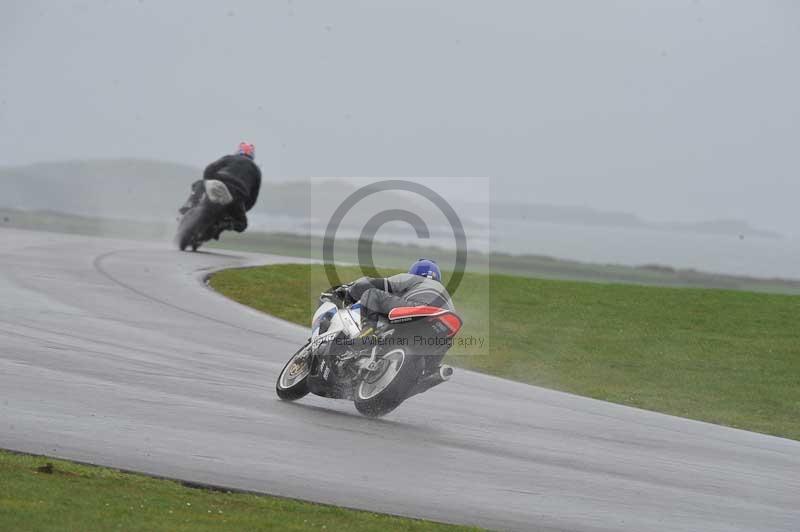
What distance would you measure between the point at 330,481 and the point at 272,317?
34.9ft

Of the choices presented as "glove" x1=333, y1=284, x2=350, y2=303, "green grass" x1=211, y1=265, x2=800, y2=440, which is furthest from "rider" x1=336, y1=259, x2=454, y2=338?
"green grass" x1=211, y1=265, x2=800, y2=440

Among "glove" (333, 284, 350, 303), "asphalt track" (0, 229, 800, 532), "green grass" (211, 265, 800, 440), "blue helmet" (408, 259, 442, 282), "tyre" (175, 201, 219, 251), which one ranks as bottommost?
"green grass" (211, 265, 800, 440)

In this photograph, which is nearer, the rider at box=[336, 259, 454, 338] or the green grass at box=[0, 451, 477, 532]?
the green grass at box=[0, 451, 477, 532]

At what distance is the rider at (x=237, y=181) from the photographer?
25.6 meters

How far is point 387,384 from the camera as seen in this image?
414 inches

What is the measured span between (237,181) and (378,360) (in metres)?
15.6

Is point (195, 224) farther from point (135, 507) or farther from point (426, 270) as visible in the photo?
point (135, 507)

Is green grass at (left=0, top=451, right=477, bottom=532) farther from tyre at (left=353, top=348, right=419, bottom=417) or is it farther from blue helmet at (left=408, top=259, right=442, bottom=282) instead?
blue helmet at (left=408, top=259, right=442, bottom=282)

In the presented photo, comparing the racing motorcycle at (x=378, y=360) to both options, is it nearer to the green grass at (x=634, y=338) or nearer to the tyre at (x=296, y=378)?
the tyre at (x=296, y=378)

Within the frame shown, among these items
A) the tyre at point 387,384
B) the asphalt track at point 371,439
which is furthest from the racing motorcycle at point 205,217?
the tyre at point 387,384

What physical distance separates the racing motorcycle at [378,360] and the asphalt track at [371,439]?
0.23 meters

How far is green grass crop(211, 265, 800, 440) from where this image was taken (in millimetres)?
15961

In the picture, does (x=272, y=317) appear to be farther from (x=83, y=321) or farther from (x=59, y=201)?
(x=59, y=201)

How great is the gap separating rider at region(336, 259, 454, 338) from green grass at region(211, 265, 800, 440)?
5.22 meters
